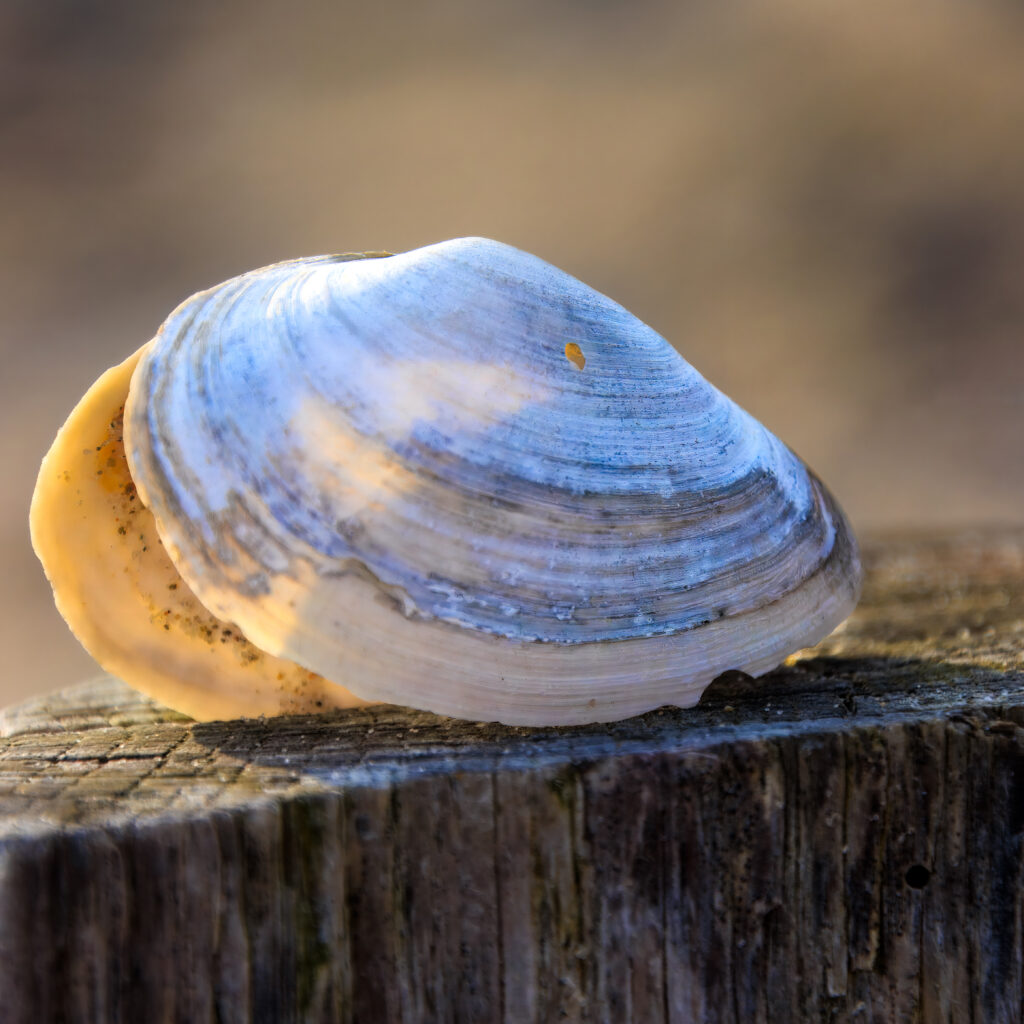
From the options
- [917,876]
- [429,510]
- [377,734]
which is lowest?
[917,876]

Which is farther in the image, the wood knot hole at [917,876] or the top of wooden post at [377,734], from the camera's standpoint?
the wood knot hole at [917,876]

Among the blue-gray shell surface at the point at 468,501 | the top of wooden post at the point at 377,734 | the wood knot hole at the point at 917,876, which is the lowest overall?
the wood knot hole at the point at 917,876

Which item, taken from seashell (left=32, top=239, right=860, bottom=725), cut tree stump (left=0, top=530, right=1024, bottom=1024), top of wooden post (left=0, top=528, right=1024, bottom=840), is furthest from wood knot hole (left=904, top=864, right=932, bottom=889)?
seashell (left=32, top=239, right=860, bottom=725)

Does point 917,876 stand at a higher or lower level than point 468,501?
lower

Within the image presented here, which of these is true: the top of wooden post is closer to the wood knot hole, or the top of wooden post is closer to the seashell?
the seashell

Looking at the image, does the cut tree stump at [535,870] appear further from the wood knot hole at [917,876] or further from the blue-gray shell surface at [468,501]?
the blue-gray shell surface at [468,501]

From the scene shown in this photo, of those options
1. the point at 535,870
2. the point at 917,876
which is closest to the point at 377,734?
the point at 535,870

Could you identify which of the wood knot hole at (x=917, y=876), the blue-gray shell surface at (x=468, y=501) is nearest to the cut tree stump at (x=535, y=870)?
the wood knot hole at (x=917, y=876)

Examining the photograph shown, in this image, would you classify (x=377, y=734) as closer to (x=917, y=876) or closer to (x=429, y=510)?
(x=429, y=510)

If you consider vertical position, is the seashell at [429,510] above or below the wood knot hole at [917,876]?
above
